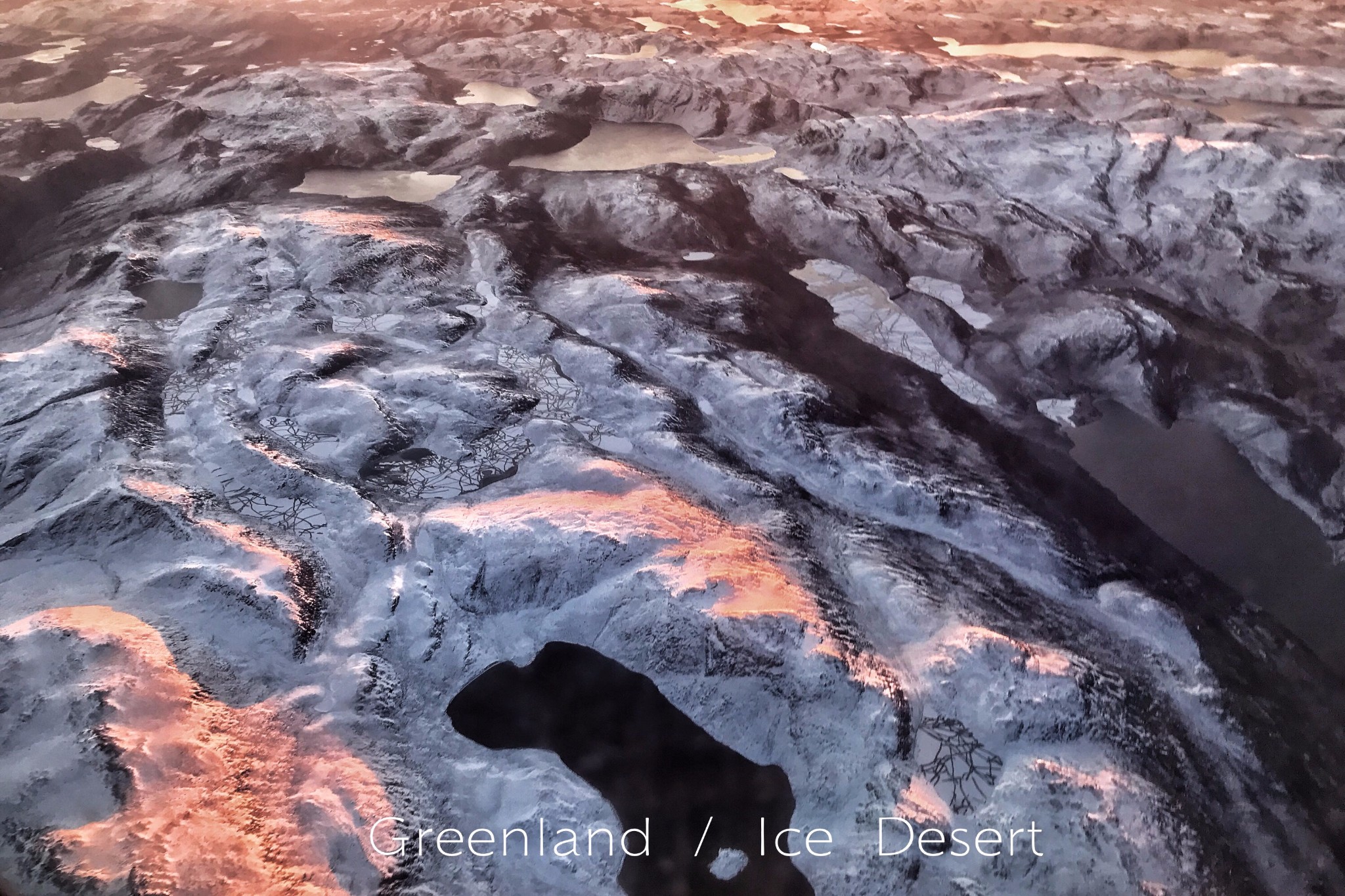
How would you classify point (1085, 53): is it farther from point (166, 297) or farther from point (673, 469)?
point (166, 297)

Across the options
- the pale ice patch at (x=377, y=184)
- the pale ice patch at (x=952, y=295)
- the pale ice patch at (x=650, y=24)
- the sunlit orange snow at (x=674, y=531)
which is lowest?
the pale ice patch at (x=377, y=184)

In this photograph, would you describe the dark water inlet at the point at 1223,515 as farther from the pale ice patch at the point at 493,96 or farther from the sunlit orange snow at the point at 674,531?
the pale ice patch at the point at 493,96

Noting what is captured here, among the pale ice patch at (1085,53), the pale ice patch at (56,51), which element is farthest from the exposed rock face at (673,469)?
the pale ice patch at (56,51)

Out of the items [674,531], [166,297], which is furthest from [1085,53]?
[166,297]

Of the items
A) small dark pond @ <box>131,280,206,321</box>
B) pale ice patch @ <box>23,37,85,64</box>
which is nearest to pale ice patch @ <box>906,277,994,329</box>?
small dark pond @ <box>131,280,206,321</box>

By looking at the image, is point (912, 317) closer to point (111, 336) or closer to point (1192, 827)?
point (1192, 827)

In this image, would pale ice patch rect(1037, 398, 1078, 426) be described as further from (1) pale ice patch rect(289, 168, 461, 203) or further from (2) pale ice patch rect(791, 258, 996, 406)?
(1) pale ice patch rect(289, 168, 461, 203)
